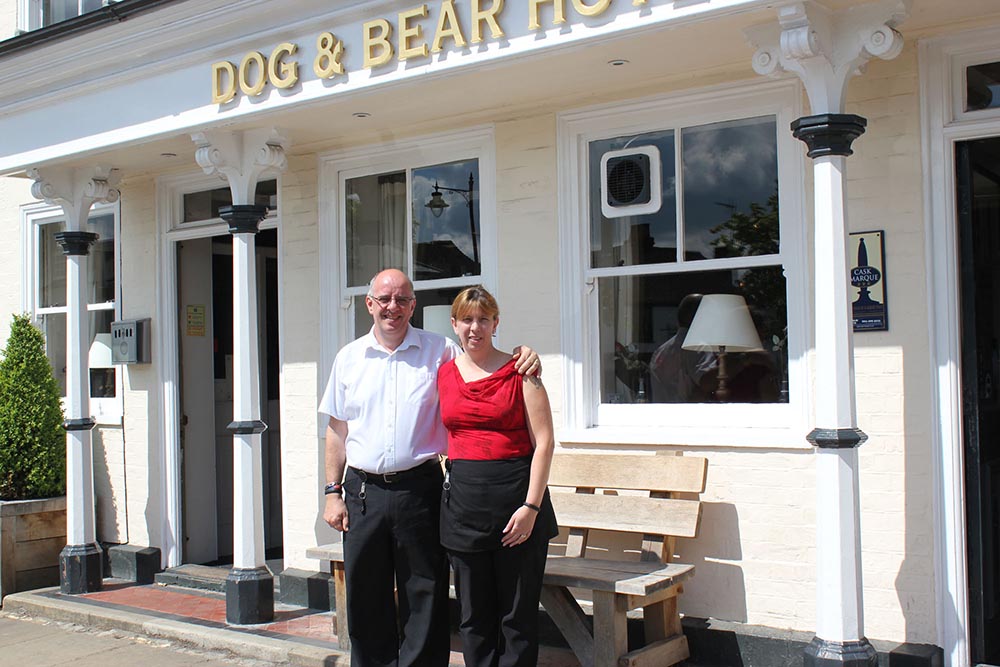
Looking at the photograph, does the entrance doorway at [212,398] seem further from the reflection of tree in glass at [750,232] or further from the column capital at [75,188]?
the reflection of tree in glass at [750,232]

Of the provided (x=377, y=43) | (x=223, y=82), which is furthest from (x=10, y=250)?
(x=377, y=43)

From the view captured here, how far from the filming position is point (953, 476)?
4727 mm

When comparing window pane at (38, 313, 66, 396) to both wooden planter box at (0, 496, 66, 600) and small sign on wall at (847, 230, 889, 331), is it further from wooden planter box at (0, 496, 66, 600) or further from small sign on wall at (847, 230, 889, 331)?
small sign on wall at (847, 230, 889, 331)

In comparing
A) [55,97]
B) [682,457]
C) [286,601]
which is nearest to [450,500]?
[682,457]

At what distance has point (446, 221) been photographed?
6547mm

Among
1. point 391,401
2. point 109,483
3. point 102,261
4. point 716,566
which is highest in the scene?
point 102,261

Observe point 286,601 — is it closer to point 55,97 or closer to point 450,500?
point 450,500

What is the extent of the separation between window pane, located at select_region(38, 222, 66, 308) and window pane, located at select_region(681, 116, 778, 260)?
232 inches

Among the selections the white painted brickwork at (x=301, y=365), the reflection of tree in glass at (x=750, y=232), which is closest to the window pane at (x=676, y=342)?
the reflection of tree in glass at (x=750, y=232)

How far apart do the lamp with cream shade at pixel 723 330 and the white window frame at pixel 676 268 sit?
167 millimetres

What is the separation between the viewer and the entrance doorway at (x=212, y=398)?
810cm

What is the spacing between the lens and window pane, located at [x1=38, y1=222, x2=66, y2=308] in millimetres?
8953

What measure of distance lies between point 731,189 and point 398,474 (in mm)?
2347

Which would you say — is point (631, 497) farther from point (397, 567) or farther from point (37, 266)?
point (37, 266)
